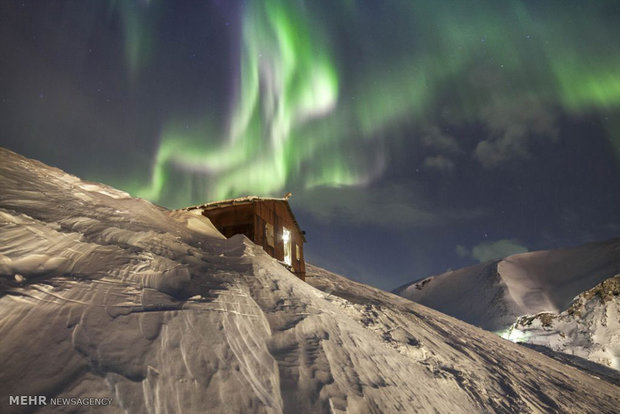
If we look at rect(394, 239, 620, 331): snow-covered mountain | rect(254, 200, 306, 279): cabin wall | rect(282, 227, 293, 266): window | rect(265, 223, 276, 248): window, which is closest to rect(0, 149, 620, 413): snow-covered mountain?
rect(254, 200, 306, 279): cabin wall

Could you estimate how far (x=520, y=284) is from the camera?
4603 cm

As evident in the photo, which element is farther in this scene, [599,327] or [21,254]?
[599,327]

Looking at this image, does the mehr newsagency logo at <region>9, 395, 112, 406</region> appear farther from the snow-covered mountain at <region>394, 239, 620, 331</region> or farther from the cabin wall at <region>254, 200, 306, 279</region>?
the snow-covered mountain at <region>394, 239, 620, 331</region>

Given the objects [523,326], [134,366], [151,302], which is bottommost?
[523,326]

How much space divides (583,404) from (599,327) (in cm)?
3149

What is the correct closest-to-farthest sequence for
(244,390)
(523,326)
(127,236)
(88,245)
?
(244,390) < (88,245) < (127,236) < (523,326)

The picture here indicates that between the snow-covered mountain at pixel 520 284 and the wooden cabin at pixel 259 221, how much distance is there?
36.5m

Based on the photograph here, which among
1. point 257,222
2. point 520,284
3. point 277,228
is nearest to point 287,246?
point 277,228

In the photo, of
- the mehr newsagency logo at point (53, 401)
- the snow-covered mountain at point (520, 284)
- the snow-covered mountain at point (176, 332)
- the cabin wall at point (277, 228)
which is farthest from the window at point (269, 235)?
the snow-covered mountain at point (520, 284)

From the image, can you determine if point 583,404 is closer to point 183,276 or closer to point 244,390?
point 244,390

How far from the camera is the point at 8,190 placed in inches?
256

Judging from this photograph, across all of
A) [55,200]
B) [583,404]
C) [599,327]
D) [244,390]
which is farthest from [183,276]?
[599,327]

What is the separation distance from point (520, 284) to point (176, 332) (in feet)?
179

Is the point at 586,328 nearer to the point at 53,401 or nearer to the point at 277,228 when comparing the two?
the point at 277,228
